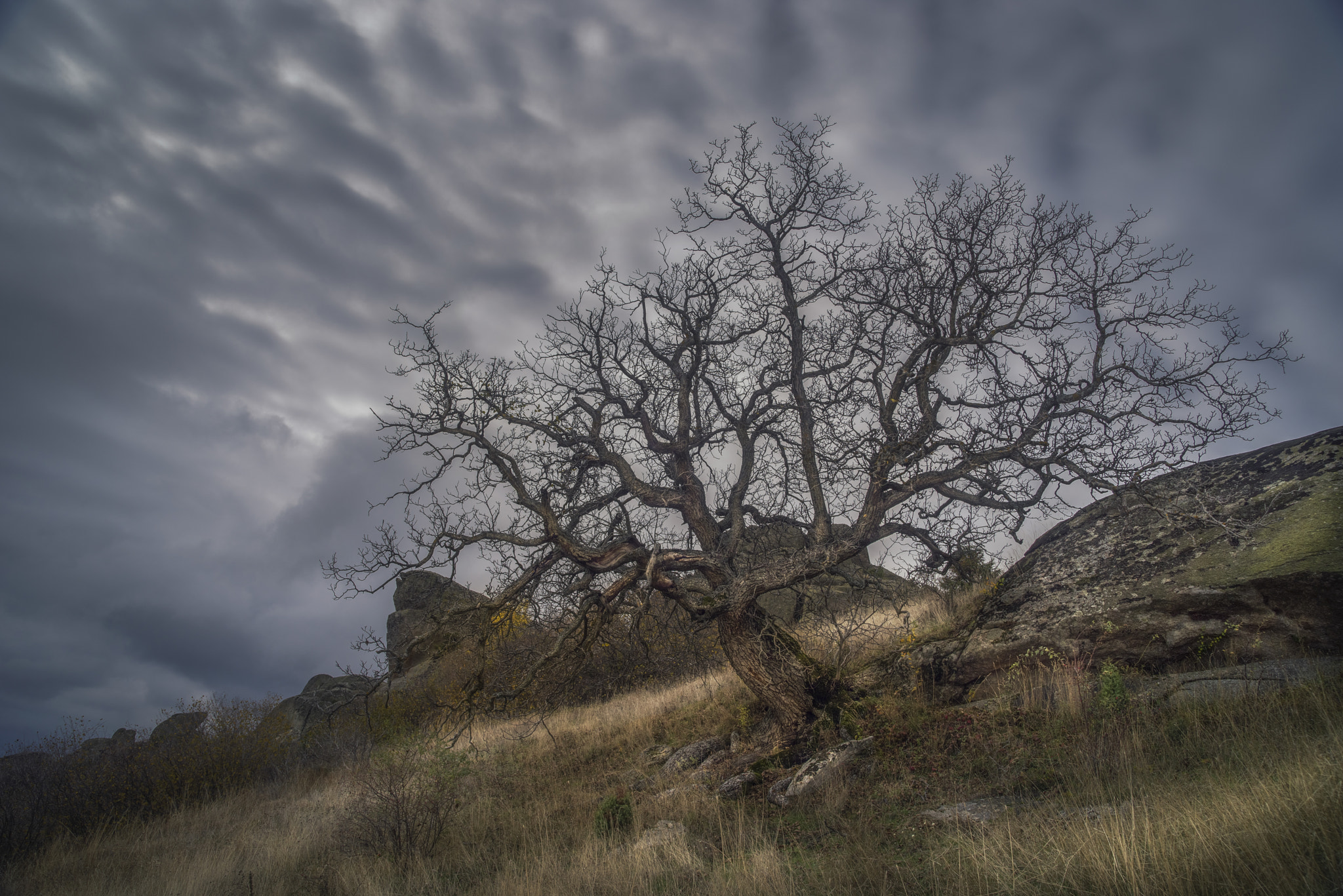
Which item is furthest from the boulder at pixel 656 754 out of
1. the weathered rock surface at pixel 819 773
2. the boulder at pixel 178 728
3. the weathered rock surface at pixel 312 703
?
the boulder at pixel 178 728

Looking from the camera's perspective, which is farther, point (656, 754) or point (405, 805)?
point (656, 754)

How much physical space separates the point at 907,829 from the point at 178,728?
17811 mm

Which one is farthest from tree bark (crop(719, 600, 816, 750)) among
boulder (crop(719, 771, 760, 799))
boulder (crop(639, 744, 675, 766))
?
boulder (crop(639, 744, 675, 766))

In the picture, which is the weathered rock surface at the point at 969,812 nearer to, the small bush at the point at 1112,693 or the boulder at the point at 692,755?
the small bush at the point at 1112,693

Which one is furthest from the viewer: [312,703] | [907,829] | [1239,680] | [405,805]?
[312,703]

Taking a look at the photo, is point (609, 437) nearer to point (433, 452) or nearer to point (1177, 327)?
point (433, 452)

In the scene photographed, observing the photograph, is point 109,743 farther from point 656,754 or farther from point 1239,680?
point 1239,680

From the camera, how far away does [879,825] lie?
5.52 meters

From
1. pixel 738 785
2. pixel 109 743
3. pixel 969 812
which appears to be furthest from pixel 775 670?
pixel 109 743

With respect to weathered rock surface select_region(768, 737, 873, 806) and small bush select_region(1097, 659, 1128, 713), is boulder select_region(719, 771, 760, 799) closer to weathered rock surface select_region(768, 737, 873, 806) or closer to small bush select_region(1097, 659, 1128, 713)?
weathered rock surface select_region(768, 737, 873, 806)

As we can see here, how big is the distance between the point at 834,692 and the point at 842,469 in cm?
310

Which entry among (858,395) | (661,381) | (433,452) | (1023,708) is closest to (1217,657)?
(1023,708)

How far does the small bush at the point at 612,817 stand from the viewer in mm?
6883

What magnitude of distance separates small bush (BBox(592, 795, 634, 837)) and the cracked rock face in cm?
451
